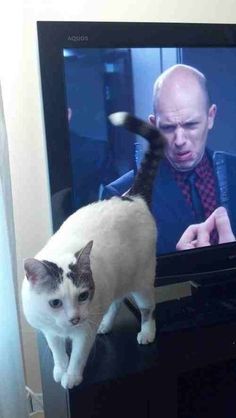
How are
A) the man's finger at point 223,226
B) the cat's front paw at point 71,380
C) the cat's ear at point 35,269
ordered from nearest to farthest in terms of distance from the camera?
the cat's ear at point 35,269 < the cat's front paw at point 71,380 < the man's finger at point 223,226

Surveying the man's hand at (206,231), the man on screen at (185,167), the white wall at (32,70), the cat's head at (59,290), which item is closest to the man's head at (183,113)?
the man on screen at (185,167)

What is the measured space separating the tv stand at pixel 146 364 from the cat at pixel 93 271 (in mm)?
35

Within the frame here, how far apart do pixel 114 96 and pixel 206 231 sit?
41 cm

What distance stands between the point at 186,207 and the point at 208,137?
0.57 ft

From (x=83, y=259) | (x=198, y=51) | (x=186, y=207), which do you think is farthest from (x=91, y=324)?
(x=198, y=51)

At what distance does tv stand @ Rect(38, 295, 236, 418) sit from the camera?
1016 mm

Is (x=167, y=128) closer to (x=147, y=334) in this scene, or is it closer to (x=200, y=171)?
(x=200, y=171)

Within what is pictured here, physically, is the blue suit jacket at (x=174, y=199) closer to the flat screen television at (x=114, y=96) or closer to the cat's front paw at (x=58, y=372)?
the flat screen television at (x=114, y=96)

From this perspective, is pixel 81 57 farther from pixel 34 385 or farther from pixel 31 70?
pixel 34 385

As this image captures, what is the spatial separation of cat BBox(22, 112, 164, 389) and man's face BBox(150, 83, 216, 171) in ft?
0.27

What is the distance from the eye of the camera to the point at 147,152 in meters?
1.13

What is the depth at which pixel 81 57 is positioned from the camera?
→ 1.10m

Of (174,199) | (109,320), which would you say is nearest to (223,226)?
(174,199)

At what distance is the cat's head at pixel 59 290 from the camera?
0.88 meters
